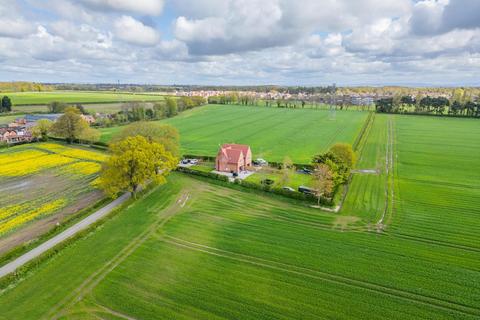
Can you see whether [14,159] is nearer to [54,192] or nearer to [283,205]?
[54,192]

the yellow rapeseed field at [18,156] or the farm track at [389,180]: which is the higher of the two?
the farm track at [389,180]

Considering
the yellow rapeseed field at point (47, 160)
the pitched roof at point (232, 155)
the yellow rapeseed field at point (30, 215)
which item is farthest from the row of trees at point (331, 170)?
the yellow rapeseed field at point (47, 160)

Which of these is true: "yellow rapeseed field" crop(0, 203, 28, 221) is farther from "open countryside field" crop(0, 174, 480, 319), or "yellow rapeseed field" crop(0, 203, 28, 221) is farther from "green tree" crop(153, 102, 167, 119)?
"green tree" crop(153, 102, 167, 119)

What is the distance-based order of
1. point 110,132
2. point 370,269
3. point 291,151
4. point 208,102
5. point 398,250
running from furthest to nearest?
point 208,102 < point 110,132 < point 291,151 < point 398,250 < point 370,269

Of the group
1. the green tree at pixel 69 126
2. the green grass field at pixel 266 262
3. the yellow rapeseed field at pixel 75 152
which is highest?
the green tree at pixel 69 126

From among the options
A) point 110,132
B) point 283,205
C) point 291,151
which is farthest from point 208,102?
point 283,205

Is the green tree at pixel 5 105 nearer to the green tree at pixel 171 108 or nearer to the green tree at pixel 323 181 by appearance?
the green tree at pixel 171 108
